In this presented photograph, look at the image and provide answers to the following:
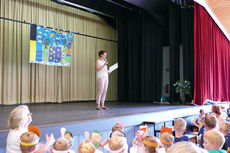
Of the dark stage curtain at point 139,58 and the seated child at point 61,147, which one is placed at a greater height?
the dark stage curtain at point 139,58

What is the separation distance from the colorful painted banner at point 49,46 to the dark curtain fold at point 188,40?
363 cm

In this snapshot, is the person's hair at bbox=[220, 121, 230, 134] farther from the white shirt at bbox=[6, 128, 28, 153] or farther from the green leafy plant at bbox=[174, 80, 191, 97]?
the green leafy plant at bbox=[174, 80, 191, 97]

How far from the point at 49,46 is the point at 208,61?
15.8 ft

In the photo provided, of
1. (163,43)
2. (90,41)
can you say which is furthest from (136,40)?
(90,41)

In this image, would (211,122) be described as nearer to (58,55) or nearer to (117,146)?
(117,146)

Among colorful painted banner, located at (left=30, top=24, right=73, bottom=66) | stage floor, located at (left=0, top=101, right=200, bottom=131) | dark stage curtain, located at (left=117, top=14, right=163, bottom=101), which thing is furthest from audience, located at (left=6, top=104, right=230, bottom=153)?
dark stage curtain, located at (left=117, top=14, right=163, bottom=101)

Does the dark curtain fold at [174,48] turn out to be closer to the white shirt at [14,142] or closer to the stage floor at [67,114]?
the stage floor at [67,114]

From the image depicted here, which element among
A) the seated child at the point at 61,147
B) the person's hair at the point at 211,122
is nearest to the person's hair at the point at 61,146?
the seated child at the point at 61,147

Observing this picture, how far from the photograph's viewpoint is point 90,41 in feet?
28.9

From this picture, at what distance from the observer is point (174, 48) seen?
7.81 meters

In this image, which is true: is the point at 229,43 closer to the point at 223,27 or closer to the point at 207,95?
the point at 223,27

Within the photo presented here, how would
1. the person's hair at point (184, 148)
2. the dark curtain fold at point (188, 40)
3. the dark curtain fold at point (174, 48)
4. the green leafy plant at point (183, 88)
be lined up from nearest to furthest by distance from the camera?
1. the person's hair at point (184, 148)
2. the green leafy plant at point (183, 88)
3. the dark curtain fold at point (188, 40)
4. the dark curtain fold at point (174, 48)

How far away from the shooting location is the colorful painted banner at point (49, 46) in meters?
6.46

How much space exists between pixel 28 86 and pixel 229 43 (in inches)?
304
